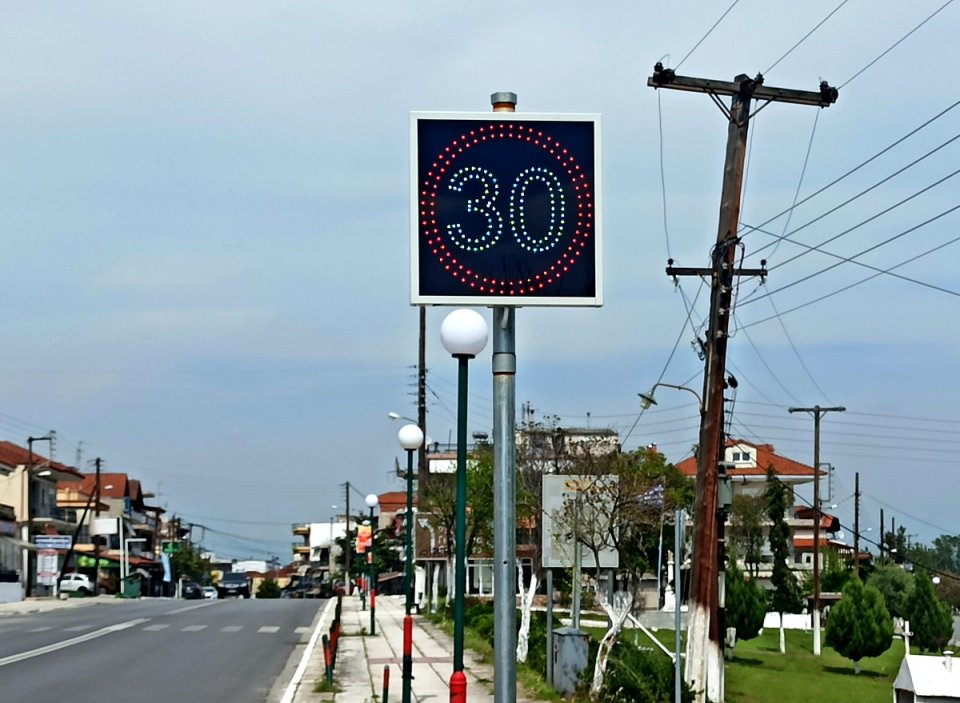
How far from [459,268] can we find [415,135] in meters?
0.71

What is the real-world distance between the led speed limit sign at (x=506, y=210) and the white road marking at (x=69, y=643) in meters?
21.2

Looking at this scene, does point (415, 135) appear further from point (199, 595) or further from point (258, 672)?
point (199, 595)

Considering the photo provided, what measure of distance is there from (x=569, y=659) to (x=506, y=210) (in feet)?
43.8

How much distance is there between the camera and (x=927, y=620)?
2660 inches

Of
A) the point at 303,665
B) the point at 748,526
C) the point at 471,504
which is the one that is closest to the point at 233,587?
the point at 748,526

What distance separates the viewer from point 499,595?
7305 millimetres

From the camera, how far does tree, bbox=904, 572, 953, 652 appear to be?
67062mm

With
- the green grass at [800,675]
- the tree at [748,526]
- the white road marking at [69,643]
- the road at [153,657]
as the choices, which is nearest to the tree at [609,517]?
the road at [153,657]

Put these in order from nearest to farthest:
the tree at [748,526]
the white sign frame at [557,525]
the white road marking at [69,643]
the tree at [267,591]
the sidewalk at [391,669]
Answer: the sidewalk at [391,669]
the white sign frame at [557,525]
the white road marking at [69,643]
the tree at [748,526]
the tree at [267,591]

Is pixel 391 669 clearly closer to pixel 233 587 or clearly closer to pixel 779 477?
pixel 233 587

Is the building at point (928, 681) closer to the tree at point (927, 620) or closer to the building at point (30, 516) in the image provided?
the tree at point (927, 620)

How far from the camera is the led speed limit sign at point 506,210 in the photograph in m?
7.08

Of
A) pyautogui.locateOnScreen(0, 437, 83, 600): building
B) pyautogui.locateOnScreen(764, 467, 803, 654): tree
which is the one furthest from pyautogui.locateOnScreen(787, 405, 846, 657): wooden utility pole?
pyautogui.locateOnScreen(0, 437, 83, 600): building

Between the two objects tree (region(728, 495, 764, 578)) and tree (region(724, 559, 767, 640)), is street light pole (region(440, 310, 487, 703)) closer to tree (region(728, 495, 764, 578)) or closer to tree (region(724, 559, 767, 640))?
tree (region(724, 559, 767, 640))
